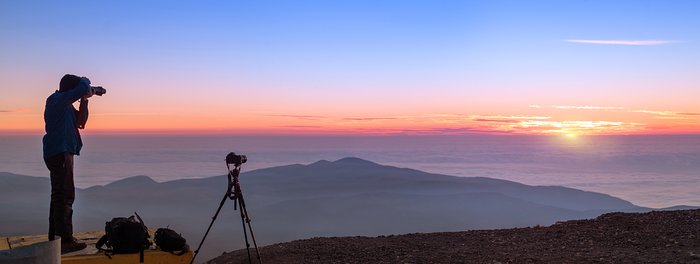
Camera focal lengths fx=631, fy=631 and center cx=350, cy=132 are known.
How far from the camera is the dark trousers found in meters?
9.39

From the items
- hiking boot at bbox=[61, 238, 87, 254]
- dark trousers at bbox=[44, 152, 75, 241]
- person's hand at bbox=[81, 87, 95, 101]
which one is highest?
person's hand at bbox=[81, 87, 95, 101]

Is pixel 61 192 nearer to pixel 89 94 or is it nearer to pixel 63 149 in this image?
pixel 63 149

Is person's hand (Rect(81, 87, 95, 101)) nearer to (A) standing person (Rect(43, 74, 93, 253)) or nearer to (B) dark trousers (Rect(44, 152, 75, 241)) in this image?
(A) standing person (Rect(43, 74, 93, 253))

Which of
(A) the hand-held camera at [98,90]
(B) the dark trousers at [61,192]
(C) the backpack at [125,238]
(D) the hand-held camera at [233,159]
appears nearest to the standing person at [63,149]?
(B) the dark trousers at [61,192]

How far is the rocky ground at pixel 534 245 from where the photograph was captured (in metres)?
10.8

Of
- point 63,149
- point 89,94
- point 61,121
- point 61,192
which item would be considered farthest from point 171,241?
point 89,94

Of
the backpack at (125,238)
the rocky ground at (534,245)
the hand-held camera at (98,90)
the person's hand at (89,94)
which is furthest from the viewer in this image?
the rocky ground at (534,245)

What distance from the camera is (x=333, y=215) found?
144250 millimetres

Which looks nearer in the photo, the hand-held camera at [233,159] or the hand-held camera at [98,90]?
the hand-held camera at [233,159]

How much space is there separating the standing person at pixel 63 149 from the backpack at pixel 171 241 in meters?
1.23

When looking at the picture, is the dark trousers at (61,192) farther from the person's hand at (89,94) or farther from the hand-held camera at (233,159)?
the hand-held camera at (233,159)

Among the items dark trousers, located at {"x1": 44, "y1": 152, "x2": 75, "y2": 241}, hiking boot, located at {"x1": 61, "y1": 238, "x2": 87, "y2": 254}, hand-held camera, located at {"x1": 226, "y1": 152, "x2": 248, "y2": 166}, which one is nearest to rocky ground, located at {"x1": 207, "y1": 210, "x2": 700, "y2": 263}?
hand-held camera, located at {"x1": 226, "y1": 152, "x2": 248, "y2": 166}

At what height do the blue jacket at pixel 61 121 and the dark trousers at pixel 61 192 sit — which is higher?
the blue jacket at pixel 61 121

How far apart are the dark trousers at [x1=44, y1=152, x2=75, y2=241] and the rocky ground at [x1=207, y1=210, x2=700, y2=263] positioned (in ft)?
11.5
